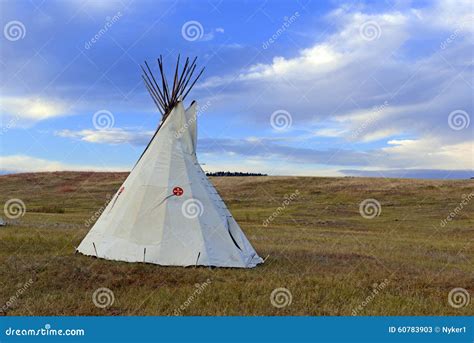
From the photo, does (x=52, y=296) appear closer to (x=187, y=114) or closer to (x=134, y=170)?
(x=134, y=170)

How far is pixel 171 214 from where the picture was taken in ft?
48.2

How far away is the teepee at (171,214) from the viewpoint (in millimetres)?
14312

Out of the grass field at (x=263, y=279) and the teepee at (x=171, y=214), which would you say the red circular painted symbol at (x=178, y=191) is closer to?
the teepee at (x=171, y=214)

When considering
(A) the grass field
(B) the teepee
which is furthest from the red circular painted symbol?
(A) the grass field

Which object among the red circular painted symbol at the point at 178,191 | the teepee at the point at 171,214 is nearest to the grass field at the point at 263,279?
the teepee at the point at 171,214

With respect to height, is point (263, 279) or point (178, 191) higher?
point (178, 191)

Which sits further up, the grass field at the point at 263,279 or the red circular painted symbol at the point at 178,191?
the red circular painted symbol at the point at 178,191

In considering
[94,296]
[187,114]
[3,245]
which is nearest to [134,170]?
[187,114]

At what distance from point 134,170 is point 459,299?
412 inches

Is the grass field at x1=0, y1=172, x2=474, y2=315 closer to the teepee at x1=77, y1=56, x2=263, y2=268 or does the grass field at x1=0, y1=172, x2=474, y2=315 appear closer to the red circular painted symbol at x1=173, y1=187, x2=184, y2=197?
the teepee at x1=77, y1=56, x2=263, y2=268

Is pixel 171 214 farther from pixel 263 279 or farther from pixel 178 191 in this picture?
pixel 263 279

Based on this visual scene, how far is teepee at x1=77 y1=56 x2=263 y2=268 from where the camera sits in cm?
1431

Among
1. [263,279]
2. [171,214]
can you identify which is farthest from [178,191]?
[263,279]

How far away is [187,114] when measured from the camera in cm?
1659
